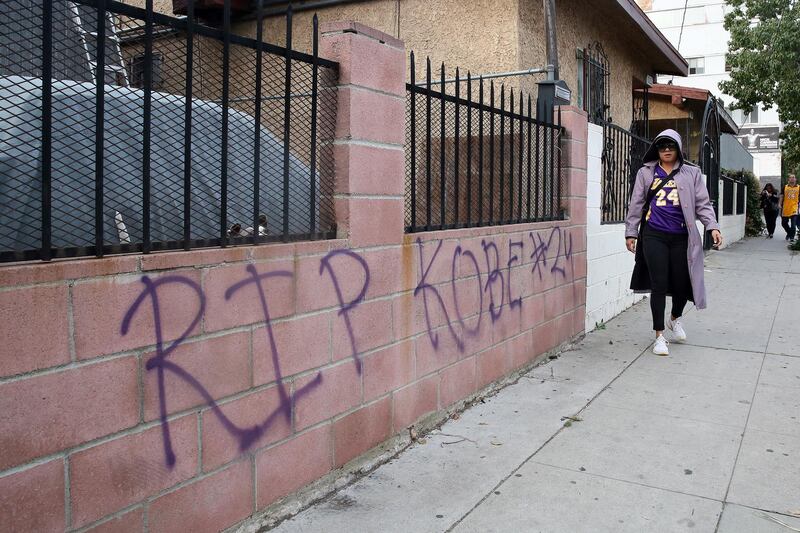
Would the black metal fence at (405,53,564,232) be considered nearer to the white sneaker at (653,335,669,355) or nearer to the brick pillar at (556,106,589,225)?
the brick pillar at (556,106,589,225)

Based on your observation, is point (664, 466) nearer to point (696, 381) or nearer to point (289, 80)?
point (696, 381)

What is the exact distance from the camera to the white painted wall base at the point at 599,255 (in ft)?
23.8

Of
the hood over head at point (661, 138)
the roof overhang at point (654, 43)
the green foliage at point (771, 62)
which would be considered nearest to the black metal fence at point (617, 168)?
the hood over head at point (661, 138)

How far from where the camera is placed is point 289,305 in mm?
3186

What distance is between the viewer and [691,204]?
6.29 metres

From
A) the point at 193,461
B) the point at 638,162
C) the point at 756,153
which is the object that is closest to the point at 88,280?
the point at 193,461

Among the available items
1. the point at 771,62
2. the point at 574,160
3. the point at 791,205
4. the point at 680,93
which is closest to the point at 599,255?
the point at 574,160

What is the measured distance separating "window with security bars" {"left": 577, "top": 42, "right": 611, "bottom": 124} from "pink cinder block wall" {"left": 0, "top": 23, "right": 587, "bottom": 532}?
19.7 feet

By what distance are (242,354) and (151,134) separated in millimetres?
911

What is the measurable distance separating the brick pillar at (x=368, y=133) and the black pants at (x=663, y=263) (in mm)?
3270

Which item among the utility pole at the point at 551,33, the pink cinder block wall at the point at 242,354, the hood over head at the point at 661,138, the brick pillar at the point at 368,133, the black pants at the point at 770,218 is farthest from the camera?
the black pants at the point at 770,218

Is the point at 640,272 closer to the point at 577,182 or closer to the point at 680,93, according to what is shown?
the point at 577,182

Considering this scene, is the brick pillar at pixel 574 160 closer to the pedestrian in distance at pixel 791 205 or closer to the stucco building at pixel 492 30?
the stucco building at pixel 492 30

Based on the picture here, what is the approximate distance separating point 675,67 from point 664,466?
11.7m
